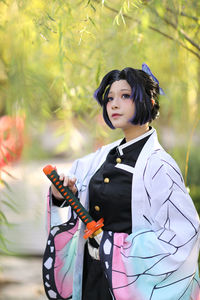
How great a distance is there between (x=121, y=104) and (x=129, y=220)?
0.36 metres

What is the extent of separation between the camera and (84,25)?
1.38 m

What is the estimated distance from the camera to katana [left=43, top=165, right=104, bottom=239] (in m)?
1.25

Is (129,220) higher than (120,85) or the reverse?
the reverse

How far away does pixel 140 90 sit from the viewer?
1240 mm

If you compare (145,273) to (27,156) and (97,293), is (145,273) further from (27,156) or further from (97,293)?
(27,156)

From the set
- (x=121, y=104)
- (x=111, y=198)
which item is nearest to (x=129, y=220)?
(x=111, y=198)

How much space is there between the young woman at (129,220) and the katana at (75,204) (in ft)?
0.09

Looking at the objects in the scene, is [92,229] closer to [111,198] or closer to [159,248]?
[111,198]

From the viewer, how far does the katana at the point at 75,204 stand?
4.11 feet

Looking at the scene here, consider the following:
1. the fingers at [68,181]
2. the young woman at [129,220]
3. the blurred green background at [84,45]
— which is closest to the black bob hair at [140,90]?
the young woman at [129,220]

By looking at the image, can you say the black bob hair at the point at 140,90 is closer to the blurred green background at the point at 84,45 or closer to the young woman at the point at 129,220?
the young woman at the point at 129,220

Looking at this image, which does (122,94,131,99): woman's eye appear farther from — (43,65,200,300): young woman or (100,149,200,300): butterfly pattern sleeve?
(100,149,200,300): butterfly pattern sleeve

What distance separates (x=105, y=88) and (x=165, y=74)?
2181mm

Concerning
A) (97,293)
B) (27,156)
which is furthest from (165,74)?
(97,293)
